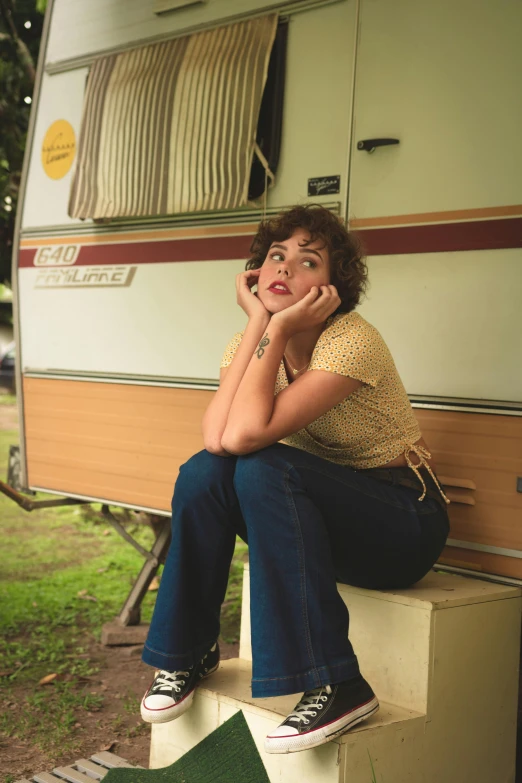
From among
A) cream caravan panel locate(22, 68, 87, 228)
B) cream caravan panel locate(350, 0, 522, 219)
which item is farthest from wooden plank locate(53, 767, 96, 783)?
cream caravan panel locate(22, 68, 87, 228)

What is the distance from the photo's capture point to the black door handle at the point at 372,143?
3.00m

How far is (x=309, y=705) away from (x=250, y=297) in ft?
3.87

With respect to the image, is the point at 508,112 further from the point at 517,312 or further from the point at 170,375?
the point at 170,375

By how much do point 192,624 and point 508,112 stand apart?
1.80 meters

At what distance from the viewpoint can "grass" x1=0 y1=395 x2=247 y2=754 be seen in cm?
341

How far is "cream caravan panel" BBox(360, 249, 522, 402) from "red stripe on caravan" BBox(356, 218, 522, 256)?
2 cm

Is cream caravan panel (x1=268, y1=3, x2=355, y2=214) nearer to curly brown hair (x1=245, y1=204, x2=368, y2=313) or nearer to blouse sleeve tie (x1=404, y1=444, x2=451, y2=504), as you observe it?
curly brown hair (x1=245, y1=204, x2=368, y2=313)

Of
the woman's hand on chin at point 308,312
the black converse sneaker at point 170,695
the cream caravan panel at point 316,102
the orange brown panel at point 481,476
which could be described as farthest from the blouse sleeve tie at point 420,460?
the cream caravan panel at point 316,102

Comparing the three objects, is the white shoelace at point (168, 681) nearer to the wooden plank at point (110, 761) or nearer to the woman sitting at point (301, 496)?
the woman sitting at point (301, 496)

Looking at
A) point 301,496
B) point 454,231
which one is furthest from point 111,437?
point 301,496

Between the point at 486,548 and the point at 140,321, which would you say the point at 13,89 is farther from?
the point at 486,548

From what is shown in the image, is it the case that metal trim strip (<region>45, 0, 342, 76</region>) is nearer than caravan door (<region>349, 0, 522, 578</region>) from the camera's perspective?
No

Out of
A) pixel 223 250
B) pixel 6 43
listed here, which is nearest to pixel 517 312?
pixel 223 250

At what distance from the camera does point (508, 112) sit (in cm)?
275
